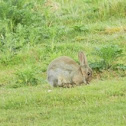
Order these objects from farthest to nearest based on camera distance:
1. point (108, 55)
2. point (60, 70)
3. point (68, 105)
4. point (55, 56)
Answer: point (55, 56) < point (108, 55) < point (60, 70) < point (68, 105)

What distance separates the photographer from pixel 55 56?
1220cm

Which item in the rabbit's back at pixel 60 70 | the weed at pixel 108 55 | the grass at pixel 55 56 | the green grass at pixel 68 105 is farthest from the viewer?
the weed at pixel 108 55

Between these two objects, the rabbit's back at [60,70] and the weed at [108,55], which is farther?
the weed at [108,55]

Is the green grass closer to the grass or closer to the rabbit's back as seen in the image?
the grass

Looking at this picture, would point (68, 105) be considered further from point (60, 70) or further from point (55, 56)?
point (55, 56)

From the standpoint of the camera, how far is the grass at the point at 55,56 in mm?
8125

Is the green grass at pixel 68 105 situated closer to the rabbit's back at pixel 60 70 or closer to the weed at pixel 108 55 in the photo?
the rabbit's back at pixel 60 70

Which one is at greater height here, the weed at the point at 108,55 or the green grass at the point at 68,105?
the weed at the point at 108,55

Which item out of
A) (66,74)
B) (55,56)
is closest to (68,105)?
(66,74)

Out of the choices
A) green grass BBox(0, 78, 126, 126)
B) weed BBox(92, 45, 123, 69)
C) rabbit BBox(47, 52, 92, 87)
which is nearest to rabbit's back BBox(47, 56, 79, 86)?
rabbit BBox(47, 52, 92, 87)

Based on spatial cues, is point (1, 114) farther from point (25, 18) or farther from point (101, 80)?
point (25, 18)

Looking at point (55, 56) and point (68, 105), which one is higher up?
point (55, 56)

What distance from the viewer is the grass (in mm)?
8125

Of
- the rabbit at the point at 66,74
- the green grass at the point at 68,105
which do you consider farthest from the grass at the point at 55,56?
the rabbit at the point at 66,74
